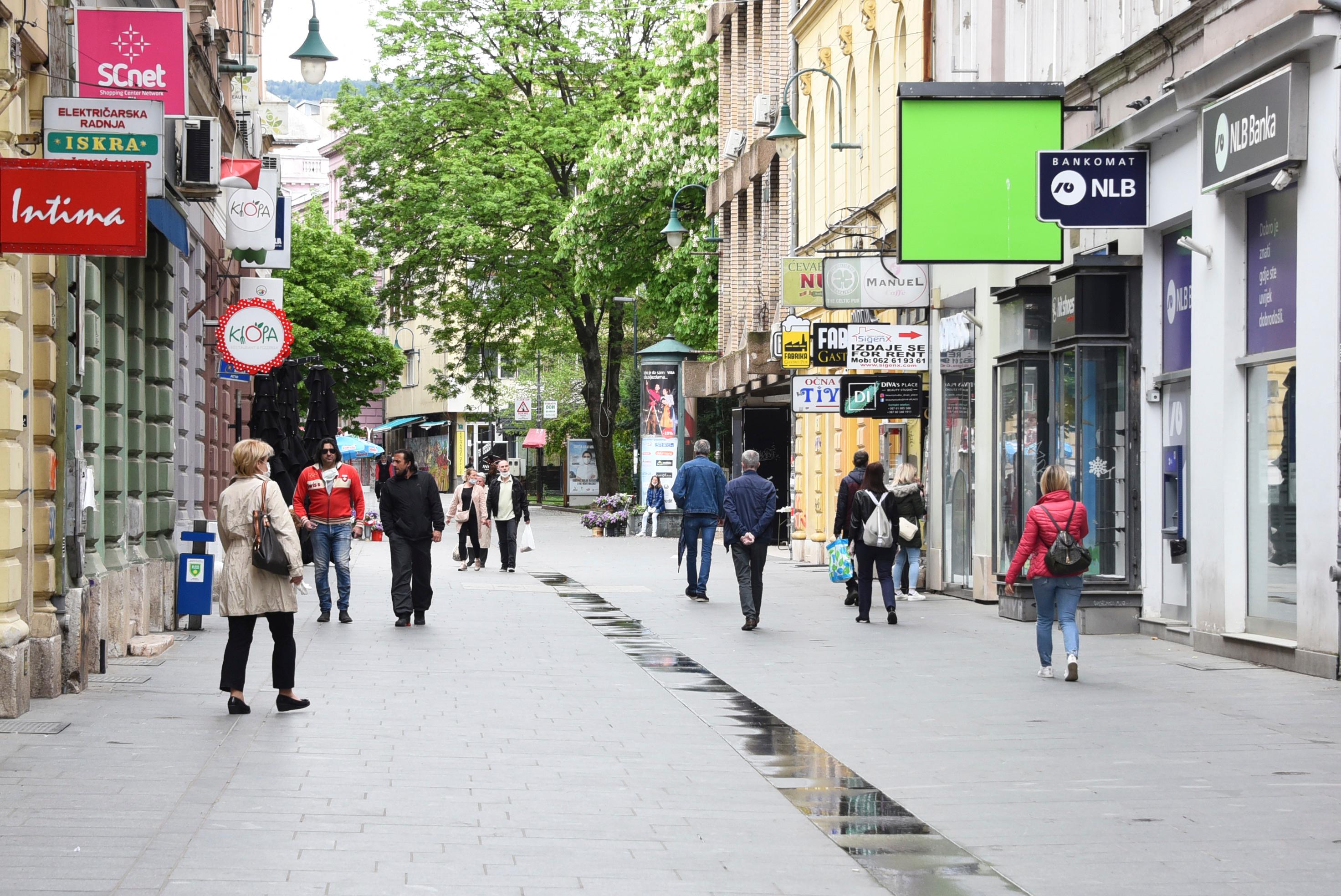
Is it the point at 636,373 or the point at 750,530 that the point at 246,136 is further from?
the point at 636,373

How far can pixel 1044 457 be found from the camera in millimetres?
18875

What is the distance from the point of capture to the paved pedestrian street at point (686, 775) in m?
6.62

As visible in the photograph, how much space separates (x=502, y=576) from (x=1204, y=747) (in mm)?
17346

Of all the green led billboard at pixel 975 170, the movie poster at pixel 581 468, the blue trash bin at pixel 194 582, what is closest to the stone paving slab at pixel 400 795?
the blue trash bin at pixel 194 582

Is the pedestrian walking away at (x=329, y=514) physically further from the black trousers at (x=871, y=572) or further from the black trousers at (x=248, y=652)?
the black trousers at (x=248, y=652)

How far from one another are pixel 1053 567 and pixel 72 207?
7.08 m

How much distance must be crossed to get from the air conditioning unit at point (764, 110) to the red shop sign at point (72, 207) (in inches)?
1054

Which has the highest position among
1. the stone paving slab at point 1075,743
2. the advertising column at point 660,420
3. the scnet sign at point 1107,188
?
the scnet sign at point 1107,188

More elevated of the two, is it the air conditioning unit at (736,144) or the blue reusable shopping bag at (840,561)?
the air conditioning unit at (736,144)

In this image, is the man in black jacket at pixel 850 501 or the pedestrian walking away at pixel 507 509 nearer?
the man in black jacket at pixel 850 501

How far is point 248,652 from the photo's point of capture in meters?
11.1

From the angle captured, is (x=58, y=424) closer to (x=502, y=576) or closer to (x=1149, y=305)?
(x=1149, y=305)

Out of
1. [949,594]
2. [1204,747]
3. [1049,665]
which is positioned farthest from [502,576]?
[1204,747]

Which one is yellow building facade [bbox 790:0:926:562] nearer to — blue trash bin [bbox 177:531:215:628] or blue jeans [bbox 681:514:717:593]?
blue jeans [bbox 681:514:717:593]
